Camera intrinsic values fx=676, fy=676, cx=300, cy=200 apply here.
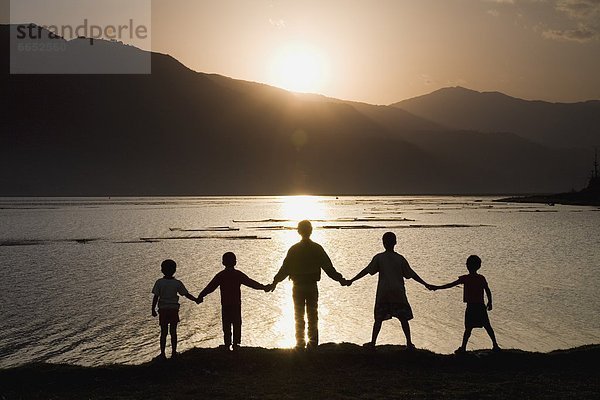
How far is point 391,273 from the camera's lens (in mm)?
14102

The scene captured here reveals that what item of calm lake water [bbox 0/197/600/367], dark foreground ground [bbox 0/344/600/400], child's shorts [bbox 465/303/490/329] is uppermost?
child's shorts [bbox 465/303/490/329]

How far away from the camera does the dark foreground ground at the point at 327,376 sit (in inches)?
458

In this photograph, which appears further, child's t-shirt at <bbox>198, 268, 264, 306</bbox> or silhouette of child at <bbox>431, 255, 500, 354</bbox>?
silhouette of child at <bbox>431, 255, 500, 354</bbox>

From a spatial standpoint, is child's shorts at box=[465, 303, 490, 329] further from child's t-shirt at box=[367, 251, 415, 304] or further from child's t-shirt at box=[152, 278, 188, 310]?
child's t-shirt at box=[152, 278, 188, 310]

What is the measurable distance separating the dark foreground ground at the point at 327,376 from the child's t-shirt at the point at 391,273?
4.00 feet

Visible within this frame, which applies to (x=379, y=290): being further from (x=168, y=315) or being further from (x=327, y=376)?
(x=168, y=315)

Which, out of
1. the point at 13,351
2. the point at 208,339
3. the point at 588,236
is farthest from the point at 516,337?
the point at 588,236

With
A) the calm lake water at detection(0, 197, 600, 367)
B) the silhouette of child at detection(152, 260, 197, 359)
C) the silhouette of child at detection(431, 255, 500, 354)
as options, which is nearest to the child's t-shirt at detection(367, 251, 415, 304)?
the silhouette of child at detection(431, 255, 500, 354)

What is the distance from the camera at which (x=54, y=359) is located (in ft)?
57.4

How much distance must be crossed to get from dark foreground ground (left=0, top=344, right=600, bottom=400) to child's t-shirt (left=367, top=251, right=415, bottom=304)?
122cm

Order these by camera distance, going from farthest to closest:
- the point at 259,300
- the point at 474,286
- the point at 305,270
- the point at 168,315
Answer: the point at 259,300 < the point at 474,286 < the point at 168,315 < the point at 305,270

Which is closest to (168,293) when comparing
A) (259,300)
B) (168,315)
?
(168,315)

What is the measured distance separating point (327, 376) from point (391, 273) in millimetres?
2651

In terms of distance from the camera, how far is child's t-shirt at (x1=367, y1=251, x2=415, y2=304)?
14.1 m
